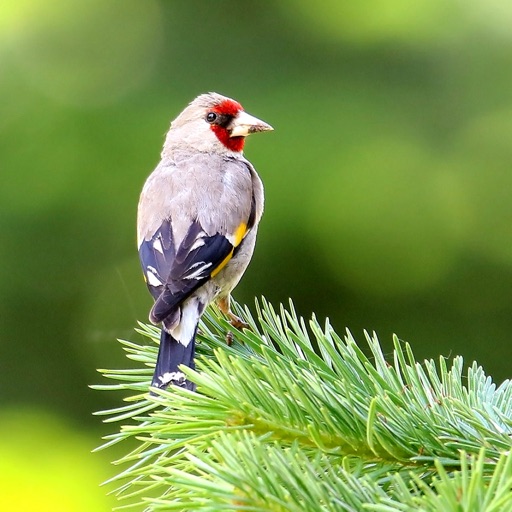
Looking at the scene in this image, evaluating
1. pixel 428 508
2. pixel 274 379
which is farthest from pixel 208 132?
pixel 428 508

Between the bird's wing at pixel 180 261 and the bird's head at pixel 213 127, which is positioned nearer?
Answer: the bird's wing at pixel 180 261

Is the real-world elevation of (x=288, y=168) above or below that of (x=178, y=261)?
above

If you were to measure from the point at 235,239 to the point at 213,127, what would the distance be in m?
0.89

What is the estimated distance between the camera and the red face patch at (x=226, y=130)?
355 cm

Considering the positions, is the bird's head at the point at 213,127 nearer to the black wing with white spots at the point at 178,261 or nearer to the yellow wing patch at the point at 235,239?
the yellow wing patch at the point at 235,239

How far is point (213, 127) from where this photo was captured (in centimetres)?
358

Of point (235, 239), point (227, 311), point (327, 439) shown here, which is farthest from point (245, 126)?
point (327, 439)

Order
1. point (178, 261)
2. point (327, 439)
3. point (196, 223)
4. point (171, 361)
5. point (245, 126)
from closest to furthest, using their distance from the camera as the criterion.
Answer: point (327, 439) → point (171, 361) → point (178, 261) → point (196, 223) → point (245, 126)

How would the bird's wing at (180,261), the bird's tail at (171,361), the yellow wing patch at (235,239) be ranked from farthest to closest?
the yellow wing patch at (235,239), the bird's wing at (180,261), the bird's tail at (171,361)

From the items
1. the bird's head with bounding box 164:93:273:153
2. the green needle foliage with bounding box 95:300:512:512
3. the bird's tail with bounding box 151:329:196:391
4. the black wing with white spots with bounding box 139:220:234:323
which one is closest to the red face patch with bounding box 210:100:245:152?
the bird's head with bounding box 164:93:273:153

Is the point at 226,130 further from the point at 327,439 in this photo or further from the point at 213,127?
the point at 327,439

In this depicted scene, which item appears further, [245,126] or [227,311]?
[245,126]

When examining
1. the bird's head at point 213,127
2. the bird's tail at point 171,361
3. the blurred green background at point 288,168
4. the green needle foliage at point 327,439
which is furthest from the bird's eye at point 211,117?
the green needle foliage at point 327,439

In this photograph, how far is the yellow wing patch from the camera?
2.70 meters
